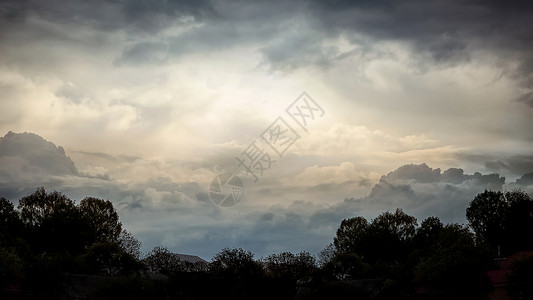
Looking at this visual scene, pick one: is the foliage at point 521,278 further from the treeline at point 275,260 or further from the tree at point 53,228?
the tree at point 53,228

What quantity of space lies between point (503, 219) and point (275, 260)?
31.1 meters

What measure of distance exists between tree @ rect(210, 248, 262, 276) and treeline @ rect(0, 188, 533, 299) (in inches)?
4.9

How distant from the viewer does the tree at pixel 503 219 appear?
7594cm

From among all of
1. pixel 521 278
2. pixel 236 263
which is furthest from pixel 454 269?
pixel 236 263

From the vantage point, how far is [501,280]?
1940 inches

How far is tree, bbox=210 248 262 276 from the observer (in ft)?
196

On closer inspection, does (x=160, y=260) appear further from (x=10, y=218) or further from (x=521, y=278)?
(x=521, y=278)

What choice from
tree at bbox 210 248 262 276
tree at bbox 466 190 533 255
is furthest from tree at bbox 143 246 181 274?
tree at bbox 466 190 533 255

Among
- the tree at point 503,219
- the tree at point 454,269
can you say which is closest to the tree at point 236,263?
the tree at point 454,269

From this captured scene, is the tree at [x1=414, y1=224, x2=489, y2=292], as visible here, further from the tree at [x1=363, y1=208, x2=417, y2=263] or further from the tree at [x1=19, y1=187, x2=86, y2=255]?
the tree at [x1=19, y1=187, x2=86, y2=255]

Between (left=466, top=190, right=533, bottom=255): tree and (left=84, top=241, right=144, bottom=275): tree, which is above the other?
(left=466, top=190, right=533, bottom=255): tree

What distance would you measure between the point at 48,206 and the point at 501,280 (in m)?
60.3

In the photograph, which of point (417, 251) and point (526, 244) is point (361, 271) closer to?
point (417, 251)

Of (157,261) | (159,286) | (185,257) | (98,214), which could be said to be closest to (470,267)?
(159,286)
